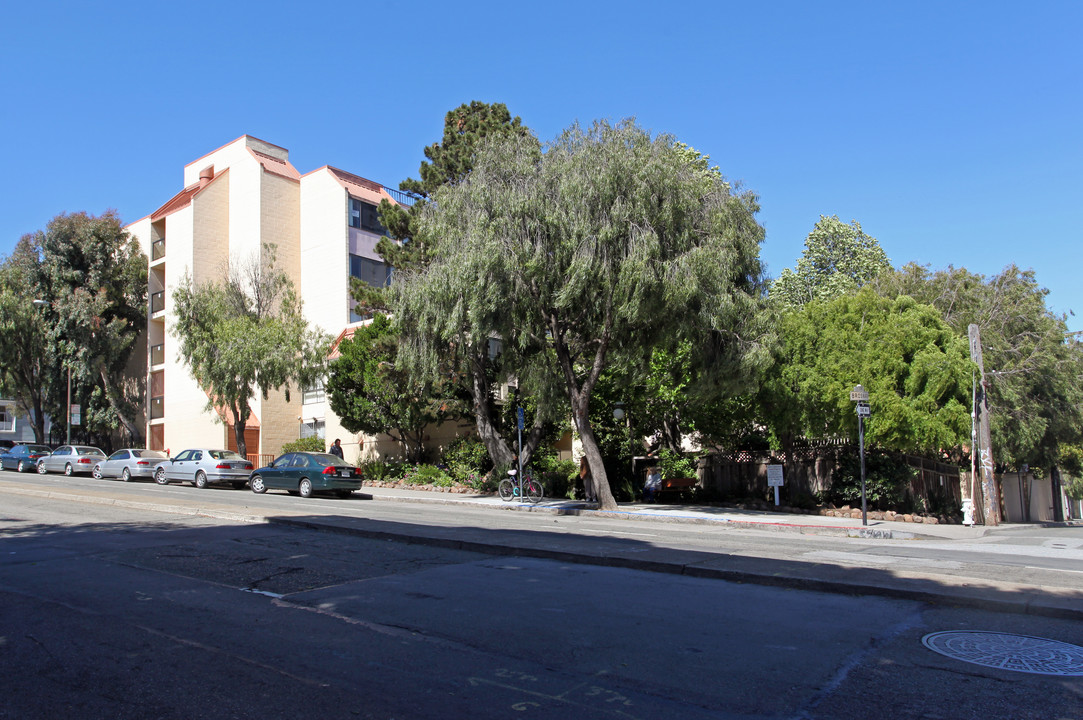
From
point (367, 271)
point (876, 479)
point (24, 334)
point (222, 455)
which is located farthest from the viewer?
point (24, 334)

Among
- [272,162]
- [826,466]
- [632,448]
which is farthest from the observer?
[272,162]

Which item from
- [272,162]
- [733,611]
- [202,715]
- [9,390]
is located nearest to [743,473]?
[733,611]

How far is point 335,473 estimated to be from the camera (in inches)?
963

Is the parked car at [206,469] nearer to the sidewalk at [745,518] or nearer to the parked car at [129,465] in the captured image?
the parked car at [129,465]

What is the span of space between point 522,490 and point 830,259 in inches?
1141

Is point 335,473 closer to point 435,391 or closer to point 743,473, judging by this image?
point 435,391

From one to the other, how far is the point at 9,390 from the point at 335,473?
115 feet

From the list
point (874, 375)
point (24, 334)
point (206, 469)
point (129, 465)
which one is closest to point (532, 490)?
point (874, 375)

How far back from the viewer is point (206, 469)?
28516mm

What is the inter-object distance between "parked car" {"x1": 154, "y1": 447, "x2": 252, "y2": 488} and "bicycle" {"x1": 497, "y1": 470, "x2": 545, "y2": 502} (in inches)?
417

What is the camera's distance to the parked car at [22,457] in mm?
36281

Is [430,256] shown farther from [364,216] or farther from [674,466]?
[364,216]

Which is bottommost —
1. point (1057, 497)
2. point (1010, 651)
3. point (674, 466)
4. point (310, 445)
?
point (1057, 497)

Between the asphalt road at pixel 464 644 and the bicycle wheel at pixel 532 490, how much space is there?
567 inches
